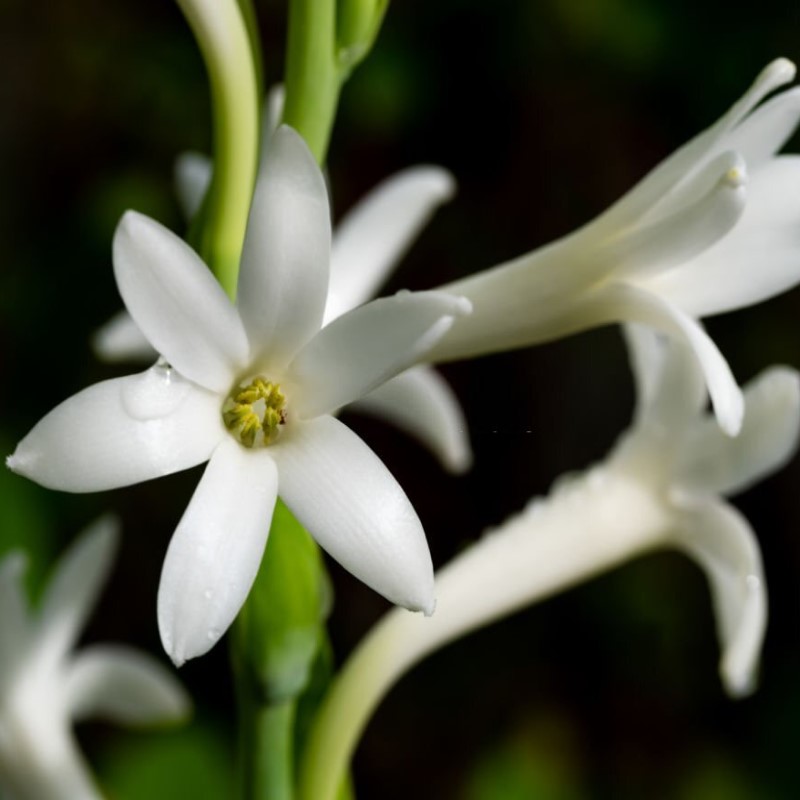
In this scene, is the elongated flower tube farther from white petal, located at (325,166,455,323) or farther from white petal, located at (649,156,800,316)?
white petal, located at (325,166,455,323)

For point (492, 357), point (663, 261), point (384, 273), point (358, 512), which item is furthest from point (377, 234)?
point (492, 357)

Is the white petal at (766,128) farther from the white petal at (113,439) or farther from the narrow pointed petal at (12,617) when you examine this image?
the narrow pointed petal at (12,617)

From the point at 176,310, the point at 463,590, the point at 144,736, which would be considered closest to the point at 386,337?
the point at 176,310

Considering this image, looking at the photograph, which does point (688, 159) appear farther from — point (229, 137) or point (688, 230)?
point (229, 137)

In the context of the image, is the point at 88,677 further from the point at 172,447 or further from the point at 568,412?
the point at 568,412

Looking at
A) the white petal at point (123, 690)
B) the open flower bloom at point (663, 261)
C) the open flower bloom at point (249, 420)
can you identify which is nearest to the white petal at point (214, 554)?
the open flower bloom at point (249, 420)

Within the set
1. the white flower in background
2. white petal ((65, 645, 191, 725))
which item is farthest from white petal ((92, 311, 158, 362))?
white petal ((65, 645, 191, 725))
